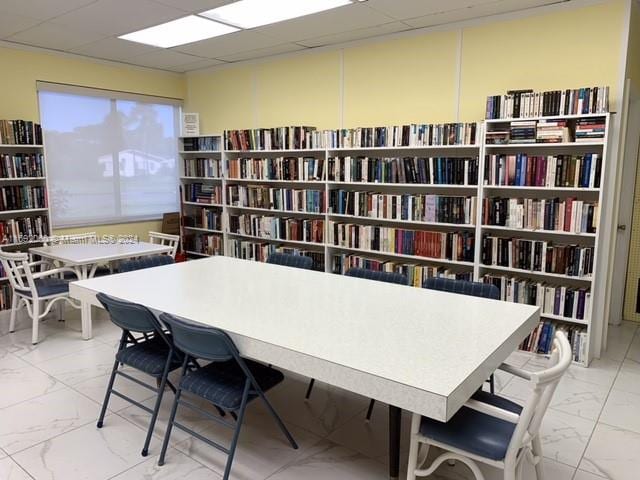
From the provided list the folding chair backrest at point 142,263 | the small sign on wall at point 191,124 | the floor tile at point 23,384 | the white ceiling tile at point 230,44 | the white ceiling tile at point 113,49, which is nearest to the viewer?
the floor tile at point 23,384

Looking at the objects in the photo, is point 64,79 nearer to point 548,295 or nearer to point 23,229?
point 23,229

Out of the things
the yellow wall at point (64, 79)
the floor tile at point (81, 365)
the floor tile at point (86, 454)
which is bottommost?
the floor tile at point (86, 454)

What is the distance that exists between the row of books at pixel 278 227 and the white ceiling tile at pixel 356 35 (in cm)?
192

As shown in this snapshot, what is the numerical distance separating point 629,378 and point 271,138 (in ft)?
13.7

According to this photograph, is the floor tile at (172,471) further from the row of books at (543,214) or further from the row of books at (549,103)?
the row of books at (549,103)

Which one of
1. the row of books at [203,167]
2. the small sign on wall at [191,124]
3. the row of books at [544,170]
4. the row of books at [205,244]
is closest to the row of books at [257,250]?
the row of books at [205,244]

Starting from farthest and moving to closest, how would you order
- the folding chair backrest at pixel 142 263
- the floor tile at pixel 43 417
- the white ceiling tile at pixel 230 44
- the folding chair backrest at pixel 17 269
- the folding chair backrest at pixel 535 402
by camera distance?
the white ceiling tile at pixel 230 44 → the folding chair backrest at pixel 17 269 → the folding chair backrest at pixel 142 263 → the floor tile at pixel 43 417 → the folding chair backrest at pixel 535 402

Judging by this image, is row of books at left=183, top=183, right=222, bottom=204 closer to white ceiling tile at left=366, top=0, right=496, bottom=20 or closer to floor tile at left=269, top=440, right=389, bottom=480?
white ceiling tile at left=366, top=0, right=496, bottom=20

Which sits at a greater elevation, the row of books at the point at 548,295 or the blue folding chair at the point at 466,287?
the blue folding chair at the point at 466,287

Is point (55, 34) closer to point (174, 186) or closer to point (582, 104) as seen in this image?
point (174, 186)

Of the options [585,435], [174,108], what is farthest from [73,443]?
[174,108]

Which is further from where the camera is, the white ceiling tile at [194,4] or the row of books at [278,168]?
the row of books at [278,168]

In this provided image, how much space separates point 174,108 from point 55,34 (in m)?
2.17

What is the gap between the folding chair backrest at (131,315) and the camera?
2535mm
